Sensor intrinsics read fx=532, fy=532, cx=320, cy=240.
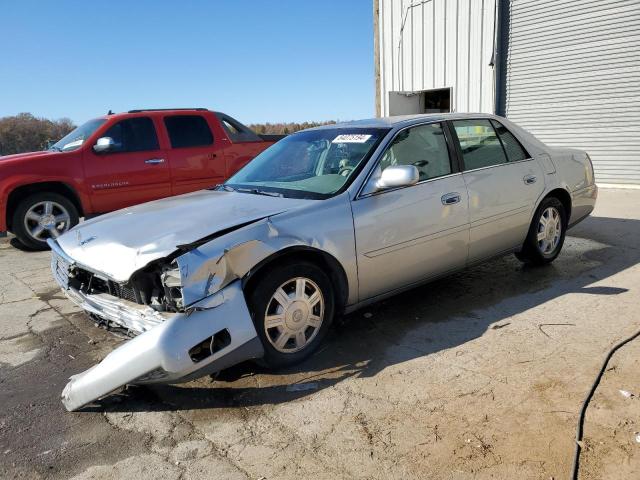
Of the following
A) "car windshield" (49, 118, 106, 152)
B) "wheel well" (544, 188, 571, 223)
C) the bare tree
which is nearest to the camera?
"wheel well" (544, 188, 571, 223)

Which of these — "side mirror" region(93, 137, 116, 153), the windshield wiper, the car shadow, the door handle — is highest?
"side mirror" region(93, 137, 116, 153)

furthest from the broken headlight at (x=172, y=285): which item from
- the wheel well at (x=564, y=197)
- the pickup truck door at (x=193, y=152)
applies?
the pickup truck door at (x=193, y=152)

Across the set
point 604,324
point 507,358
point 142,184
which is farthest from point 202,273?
point 142,184

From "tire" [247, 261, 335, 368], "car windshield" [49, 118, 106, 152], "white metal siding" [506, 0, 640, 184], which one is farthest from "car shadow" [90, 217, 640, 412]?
"white metal siding" [506, 0, 640, 184]

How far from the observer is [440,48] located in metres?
13.1

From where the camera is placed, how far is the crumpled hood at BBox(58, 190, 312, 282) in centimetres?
309

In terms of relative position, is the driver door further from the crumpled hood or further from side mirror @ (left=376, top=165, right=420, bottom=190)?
the crumpled hood

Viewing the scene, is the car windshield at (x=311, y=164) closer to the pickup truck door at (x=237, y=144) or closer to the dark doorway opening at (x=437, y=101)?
the pickup truck door at (x=237, y=144)

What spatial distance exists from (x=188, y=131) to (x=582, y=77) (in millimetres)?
8088

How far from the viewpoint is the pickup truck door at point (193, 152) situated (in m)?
7.94

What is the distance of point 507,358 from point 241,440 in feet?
5.85

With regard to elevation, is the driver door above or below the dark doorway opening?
below

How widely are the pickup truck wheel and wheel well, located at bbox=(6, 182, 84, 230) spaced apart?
7cm

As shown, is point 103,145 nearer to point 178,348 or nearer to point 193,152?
point 193,152
